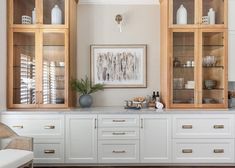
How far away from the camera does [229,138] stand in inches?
150

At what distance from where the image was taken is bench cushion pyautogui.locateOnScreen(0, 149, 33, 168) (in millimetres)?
2666

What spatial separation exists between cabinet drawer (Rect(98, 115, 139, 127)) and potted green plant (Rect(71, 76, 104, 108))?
18.4 inches

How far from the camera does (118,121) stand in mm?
3811

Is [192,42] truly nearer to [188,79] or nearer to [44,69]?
[188,79]

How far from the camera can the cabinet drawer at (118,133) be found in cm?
381

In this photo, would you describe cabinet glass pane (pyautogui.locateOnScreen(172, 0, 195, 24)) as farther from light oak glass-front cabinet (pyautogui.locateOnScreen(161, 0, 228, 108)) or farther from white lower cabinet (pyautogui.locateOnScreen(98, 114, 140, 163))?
white lower cabinet (pyautogui.locateOnScreen(98, 114, 140, 163))

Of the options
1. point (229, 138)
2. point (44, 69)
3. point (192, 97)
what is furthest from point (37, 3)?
point (229, 138)

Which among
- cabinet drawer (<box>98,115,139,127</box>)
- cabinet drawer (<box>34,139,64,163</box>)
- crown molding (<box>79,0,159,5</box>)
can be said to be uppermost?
crown molding (<box>79,0,159,5</box>)

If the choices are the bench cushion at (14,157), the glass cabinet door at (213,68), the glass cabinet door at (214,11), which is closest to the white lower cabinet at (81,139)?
the bench cushion at (14,157)

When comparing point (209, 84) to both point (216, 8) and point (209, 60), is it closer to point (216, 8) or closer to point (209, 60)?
point (209, 60)

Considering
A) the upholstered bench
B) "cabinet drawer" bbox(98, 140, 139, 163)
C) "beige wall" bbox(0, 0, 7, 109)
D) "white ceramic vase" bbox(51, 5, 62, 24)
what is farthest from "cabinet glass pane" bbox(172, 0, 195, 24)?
the upholstered bench

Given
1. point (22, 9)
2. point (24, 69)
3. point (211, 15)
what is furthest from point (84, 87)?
point (211, 15)

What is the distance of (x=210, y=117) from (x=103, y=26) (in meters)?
2.09

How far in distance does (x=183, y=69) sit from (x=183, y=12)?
2.59ft
